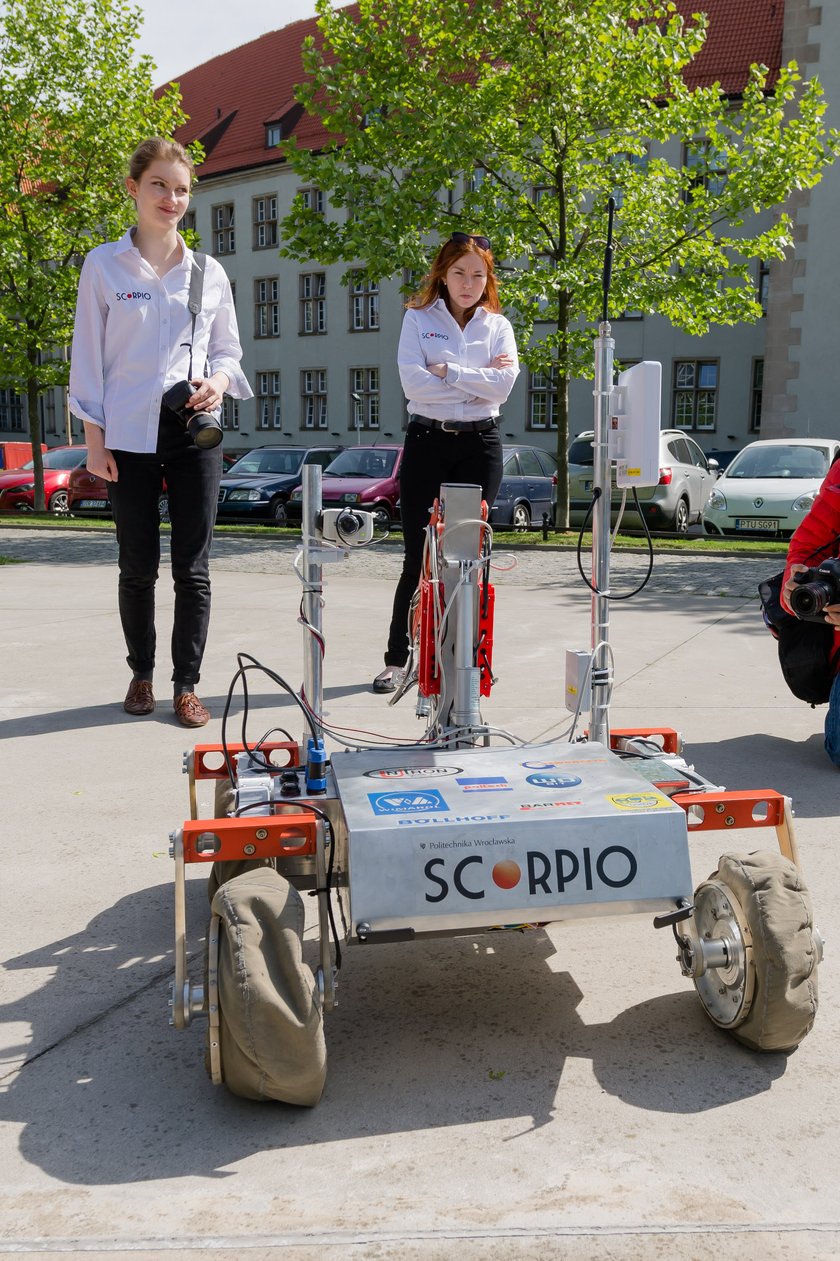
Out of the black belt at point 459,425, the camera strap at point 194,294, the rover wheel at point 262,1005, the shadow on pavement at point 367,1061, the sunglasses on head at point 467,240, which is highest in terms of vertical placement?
the sunglasses on head at point 467,240

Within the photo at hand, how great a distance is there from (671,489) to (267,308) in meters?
29.5

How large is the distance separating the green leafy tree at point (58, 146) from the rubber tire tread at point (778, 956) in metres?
20.4

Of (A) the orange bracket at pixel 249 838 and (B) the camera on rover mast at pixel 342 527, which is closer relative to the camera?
(A) the orange bracket at pixel 249 838

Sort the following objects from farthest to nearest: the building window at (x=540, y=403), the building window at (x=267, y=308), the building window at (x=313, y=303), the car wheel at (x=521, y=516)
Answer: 1. the building window at (x=267, y=308)
2. the building window at (x=313, y=303)
3. the building window at (x=540, y=403)
4. the car wheel at (x=521, y=516)

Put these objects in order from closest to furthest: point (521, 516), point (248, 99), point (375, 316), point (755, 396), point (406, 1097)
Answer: point (406, 1097), point (521, 516), point (755, 396), point (375, 316), point (248, 99)

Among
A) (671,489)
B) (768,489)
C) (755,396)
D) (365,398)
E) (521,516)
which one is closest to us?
(768,489)

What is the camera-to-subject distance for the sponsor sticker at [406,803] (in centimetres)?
241

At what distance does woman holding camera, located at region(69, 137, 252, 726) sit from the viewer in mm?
4809

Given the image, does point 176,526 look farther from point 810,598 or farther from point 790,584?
point 810,598

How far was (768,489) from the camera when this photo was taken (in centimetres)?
1583

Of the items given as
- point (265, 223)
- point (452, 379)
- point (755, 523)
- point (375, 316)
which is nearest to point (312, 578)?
point (452, 379)

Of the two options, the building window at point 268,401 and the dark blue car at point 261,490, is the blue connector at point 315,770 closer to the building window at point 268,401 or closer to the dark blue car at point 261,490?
the dark blue car at point 261,490

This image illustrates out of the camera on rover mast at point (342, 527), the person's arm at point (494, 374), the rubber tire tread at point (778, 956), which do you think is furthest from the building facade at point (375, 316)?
the rubber tire tread at point (778, 956)

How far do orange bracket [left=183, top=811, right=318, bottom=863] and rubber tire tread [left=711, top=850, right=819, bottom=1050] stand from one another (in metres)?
0.86
